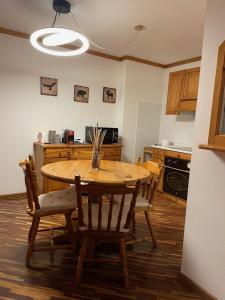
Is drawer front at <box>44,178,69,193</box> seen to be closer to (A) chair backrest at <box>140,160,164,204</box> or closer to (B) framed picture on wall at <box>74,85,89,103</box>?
(B) framed picture on wall at <box>74,85,89,103</box>

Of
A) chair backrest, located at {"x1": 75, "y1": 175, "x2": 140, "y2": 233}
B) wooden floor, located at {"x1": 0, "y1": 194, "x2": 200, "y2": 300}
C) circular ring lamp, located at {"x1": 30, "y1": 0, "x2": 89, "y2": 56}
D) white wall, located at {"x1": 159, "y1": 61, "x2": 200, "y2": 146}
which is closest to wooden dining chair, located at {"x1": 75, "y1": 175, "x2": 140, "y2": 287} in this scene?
chair backrest, located at {"x1": 75, "y1": 175, "x2": 140, "y2": 233}

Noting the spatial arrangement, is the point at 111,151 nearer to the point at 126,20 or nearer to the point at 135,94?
the point at 135,94

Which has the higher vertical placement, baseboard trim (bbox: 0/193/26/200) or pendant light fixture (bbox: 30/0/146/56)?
pendant light fixture (bbox: 30/0/146/56)

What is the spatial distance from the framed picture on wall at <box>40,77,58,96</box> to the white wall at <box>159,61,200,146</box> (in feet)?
7.32

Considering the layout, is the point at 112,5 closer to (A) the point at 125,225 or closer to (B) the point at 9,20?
(B) the point at 9,20

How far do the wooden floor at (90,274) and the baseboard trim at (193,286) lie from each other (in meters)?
0.04

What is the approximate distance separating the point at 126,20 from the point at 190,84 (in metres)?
1.80

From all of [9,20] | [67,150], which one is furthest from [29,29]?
[67,150]

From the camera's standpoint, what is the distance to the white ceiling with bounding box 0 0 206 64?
2424 mm

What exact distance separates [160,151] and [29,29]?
112 inches

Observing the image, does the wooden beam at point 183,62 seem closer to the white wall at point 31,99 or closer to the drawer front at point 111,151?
the white wall at point 31,99

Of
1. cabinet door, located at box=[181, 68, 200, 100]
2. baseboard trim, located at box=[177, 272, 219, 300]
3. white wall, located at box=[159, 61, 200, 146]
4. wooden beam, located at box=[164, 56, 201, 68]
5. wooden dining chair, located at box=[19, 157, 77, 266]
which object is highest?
wooden beam, located at box=[164, 56, 201, 68]

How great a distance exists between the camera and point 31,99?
3584 mm

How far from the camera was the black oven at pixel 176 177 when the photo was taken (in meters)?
3.53
